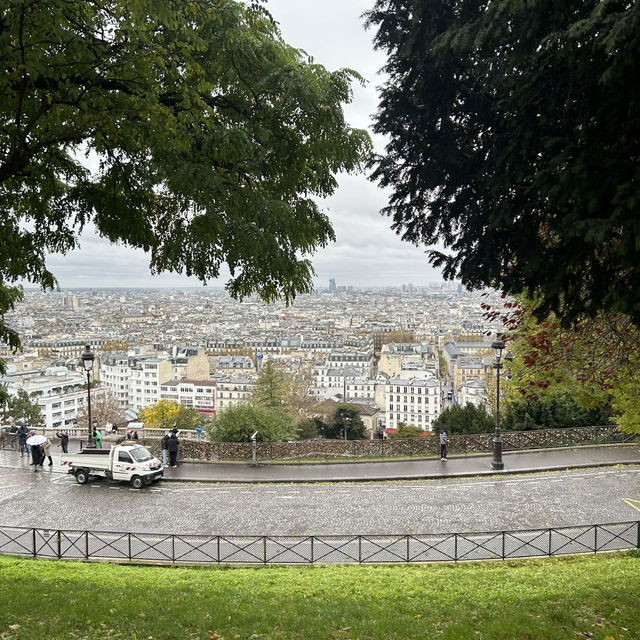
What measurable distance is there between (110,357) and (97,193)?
444ft

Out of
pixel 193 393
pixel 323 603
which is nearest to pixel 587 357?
pixel 323 603

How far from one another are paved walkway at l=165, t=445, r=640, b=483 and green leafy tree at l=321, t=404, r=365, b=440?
604 inches

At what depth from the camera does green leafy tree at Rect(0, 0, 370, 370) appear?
4973mm

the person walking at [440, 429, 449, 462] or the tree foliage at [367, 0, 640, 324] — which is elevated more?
the tree foliage at [367, 0, 640, 324]

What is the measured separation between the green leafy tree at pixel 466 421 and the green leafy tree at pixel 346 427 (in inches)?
413

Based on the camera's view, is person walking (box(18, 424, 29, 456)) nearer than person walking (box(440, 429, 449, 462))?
No

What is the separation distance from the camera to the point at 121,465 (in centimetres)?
1669

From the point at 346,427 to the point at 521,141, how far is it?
99.0 feet

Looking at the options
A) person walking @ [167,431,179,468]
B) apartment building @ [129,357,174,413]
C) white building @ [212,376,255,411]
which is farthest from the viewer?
apartment building @ [129,357,174,413]

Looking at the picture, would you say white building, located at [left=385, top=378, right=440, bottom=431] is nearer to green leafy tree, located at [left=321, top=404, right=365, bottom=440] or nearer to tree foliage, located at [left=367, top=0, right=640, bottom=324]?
green leafy tree, located at [left=321, top=404, right=365, bottom=440]


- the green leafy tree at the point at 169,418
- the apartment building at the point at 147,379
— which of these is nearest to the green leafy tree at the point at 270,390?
the green leafy tree at the point at 169,418

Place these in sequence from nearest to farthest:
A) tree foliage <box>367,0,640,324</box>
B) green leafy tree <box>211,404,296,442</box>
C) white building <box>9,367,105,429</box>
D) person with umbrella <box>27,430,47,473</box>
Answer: tree foliage <box>367,0,640,324</box>
person with umbrella <box>27,430,47,473</box>
green leafy tree <box>211,404,296,442</box>
white building <box>9,367,105,429</box>

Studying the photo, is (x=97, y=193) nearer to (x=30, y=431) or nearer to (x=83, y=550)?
(x=83, y=550)

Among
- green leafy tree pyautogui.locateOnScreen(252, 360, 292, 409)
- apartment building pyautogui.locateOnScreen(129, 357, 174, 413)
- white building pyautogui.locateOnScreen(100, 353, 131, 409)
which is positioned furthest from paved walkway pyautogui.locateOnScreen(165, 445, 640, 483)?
white building pyautogui.locateOnScreen(100, 353, 131, 409)
